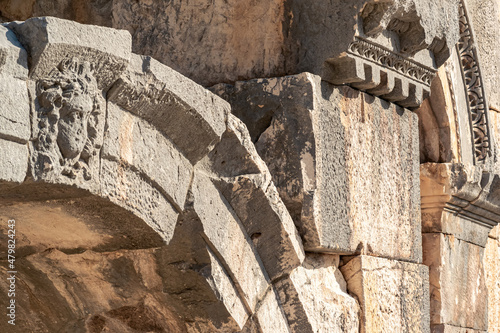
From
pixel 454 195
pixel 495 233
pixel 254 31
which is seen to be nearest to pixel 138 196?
pixel 254 31

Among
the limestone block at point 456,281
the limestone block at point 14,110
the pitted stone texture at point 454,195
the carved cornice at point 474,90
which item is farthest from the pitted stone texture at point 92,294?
the carved cornice at point 474,90

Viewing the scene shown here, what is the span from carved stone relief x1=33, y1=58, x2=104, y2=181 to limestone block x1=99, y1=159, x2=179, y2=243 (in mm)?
91

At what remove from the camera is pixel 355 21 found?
389cm

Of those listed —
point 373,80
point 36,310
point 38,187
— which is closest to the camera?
point 38,187

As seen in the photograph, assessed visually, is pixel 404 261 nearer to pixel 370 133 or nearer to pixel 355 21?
pixel 370 133

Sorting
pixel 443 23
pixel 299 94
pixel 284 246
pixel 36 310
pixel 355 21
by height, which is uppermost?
pixel 443 23

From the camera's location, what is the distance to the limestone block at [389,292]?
404 cm

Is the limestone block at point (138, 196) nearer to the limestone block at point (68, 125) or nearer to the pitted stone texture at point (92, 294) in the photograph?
the limestone block at point (68, 125)

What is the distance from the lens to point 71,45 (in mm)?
2611

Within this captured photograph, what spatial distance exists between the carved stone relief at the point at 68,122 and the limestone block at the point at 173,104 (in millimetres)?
131

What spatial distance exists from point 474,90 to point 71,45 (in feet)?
11.6

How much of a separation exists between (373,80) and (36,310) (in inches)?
77.1

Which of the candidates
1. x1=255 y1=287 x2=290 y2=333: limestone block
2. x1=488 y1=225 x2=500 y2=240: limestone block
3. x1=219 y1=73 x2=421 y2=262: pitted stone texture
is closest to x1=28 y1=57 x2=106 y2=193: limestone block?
x1=255 y1=287 x2=290 y2=333: limestone block

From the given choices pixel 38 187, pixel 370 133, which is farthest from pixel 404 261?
pixel 38 187
